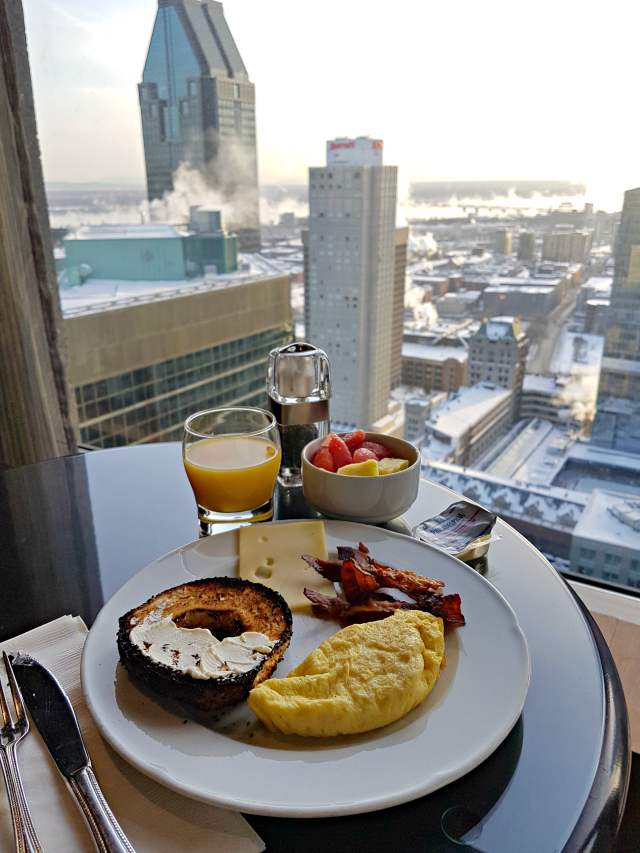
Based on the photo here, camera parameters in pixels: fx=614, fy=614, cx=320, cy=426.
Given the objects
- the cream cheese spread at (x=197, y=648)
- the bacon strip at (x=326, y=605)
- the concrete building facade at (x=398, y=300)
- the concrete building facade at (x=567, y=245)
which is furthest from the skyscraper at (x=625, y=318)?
the cream cheese spread at (x=197, y=648)

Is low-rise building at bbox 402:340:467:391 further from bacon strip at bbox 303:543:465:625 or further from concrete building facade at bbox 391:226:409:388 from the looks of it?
bacon strip at bbox 303:543:465:625

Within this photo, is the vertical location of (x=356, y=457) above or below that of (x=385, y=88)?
below

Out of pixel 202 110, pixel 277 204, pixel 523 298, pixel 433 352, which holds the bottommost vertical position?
pixel 433 352

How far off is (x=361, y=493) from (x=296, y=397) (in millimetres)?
318

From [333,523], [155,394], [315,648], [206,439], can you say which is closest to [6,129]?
[155,394]

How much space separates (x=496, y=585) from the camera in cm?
81

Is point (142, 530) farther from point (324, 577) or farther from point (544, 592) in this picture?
point (544, 592)

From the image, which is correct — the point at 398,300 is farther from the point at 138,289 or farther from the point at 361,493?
the point at 361,493

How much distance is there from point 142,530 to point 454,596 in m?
0.54

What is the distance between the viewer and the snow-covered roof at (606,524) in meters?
2.02

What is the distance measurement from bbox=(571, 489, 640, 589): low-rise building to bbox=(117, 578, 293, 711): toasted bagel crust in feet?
5.52

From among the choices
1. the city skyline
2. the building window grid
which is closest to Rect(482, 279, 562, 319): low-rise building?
the city skyline

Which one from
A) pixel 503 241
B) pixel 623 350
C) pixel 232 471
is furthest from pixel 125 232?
pixel 232 471

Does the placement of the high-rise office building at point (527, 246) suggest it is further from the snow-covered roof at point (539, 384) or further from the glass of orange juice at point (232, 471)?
the glass of orange juice at point (232, 471)
